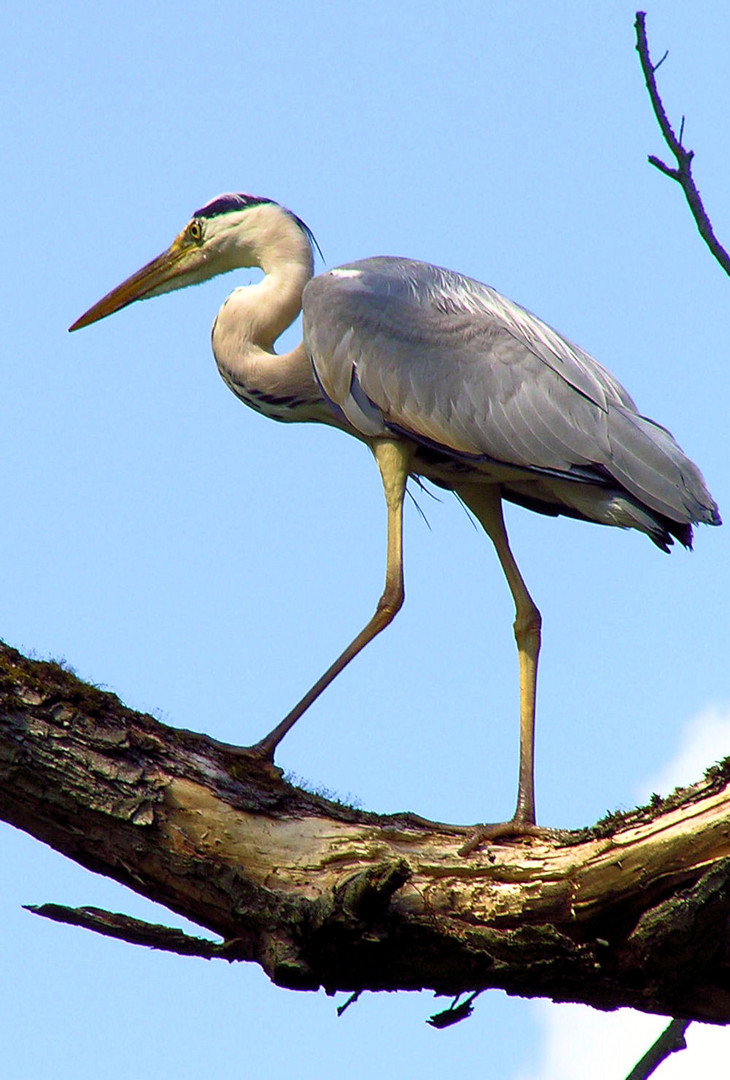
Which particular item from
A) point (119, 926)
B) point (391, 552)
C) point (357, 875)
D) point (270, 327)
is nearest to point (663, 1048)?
point (357, 875)

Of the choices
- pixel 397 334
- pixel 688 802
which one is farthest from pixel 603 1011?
pixel 397 334

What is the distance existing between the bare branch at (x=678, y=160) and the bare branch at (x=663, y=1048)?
2240mm

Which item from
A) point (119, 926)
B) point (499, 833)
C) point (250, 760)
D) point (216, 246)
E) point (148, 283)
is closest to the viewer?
point (119, 926)

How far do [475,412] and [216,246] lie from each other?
2002mm

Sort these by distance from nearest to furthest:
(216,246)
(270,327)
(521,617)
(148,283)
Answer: (521,617), (270,327), (216,246), (148,283)

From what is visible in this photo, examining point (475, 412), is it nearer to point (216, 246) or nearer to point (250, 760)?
point (250, 760)

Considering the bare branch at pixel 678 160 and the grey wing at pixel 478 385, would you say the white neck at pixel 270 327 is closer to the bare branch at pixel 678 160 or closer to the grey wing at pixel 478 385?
the grey wing at pixel 478 385

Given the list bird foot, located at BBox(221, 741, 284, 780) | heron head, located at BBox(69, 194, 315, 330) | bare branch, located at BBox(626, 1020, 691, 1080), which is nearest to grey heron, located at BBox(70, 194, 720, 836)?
bird foot, located at BBox(221, 741, 284, 780)

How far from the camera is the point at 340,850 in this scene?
383 centimetres

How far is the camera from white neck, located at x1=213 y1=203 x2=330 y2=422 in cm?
604

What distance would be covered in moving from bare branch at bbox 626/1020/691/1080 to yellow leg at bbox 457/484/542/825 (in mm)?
1123

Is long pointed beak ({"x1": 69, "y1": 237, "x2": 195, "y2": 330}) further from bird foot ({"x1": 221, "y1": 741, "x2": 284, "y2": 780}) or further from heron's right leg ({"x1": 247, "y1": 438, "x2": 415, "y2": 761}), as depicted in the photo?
bird foot ({"x1": 221, "y1": 741, "x2": 284, "y2": 780})

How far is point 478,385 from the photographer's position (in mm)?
5480

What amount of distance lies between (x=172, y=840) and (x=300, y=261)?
3330 millimetres
